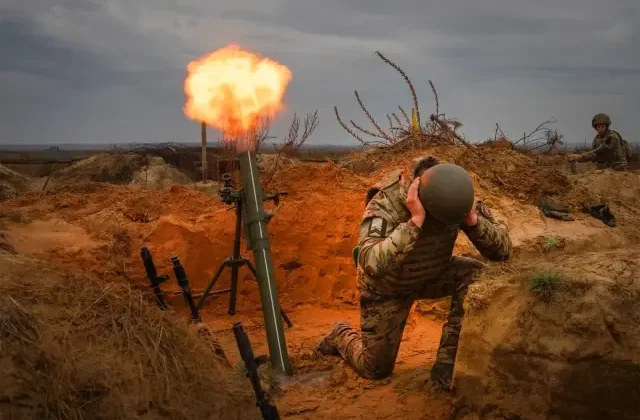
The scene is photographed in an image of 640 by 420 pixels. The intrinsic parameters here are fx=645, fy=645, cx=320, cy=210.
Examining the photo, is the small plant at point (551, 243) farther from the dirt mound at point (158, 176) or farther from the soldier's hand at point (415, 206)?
the dirt mound at point (158, 176)

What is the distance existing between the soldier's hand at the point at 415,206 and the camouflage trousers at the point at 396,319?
743mm

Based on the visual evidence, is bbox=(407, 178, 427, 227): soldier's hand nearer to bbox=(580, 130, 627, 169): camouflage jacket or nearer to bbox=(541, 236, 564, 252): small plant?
bbox=(541, 236, 564, 252): small plant

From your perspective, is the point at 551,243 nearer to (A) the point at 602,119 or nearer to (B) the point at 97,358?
(B) the point at 97,358

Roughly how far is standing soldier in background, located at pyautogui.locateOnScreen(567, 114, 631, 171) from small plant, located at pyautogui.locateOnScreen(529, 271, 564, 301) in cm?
862

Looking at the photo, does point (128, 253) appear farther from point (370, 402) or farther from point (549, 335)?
point (549, 335)

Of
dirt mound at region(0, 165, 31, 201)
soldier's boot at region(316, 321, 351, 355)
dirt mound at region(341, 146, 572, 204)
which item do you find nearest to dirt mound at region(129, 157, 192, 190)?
dirt mound at region(0, 165, 31, 201)

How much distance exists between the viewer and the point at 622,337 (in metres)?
3.61

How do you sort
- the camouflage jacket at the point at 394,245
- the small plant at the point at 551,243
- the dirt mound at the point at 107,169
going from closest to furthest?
the camouflage jacket at the point at 394,245
the small plant at the point at 551,243
the dirt mound at the point at 107,169

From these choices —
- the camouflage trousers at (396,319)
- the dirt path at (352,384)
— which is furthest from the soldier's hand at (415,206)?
the dirt path at (352,384)

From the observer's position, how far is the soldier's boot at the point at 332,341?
5801mm

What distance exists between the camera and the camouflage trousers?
482 centimetres

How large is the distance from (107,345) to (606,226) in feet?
21.6

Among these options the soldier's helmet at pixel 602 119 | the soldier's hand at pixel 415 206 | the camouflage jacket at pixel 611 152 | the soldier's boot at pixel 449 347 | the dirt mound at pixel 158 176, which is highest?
the soldier's helmet at pixel 602 119

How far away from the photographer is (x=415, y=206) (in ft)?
14.2
